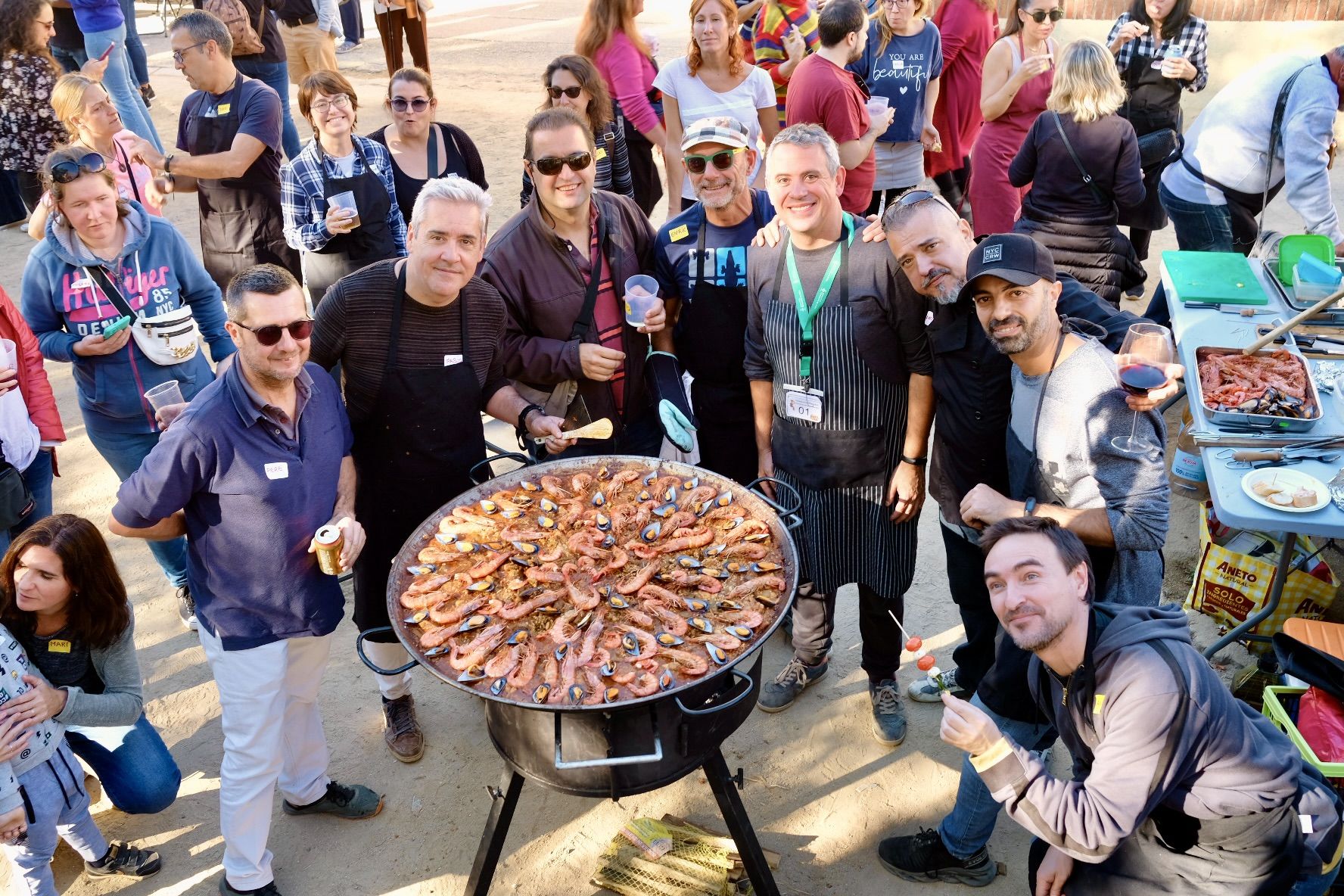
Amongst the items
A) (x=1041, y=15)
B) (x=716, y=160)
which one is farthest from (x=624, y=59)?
(x=716, y=160)

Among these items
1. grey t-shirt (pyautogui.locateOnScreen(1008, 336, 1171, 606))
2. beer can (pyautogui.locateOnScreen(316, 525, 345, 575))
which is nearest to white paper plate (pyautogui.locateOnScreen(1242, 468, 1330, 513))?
grey t-shirt (pyautogui.locateOnScreen(1008, 336, 1171, 606))

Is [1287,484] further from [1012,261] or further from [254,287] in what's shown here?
[254,287]

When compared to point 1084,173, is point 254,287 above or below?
above

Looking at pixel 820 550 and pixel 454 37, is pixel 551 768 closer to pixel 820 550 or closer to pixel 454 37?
pixel 820 550

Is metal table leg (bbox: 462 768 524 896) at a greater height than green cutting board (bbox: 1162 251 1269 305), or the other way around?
green cutting board (bbox: 1162 251 1269 305)

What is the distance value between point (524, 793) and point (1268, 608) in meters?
3.41

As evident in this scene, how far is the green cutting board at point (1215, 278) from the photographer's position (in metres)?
5.41

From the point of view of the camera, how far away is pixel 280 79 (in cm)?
1027

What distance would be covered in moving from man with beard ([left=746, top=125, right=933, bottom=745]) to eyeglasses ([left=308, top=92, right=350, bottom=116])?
2772 millimetres

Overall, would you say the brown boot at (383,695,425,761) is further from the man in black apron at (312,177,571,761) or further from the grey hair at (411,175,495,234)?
the grey hair at (411,175,495,234)

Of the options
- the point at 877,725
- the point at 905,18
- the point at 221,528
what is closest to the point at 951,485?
the point at 877,725

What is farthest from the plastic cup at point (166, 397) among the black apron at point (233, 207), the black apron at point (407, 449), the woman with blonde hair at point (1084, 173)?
the woman with blonde hair at point (1084, 173)

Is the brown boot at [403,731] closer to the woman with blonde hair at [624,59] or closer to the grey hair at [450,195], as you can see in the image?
the grey hair at [450,195]

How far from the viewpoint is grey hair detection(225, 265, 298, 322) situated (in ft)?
10.4
